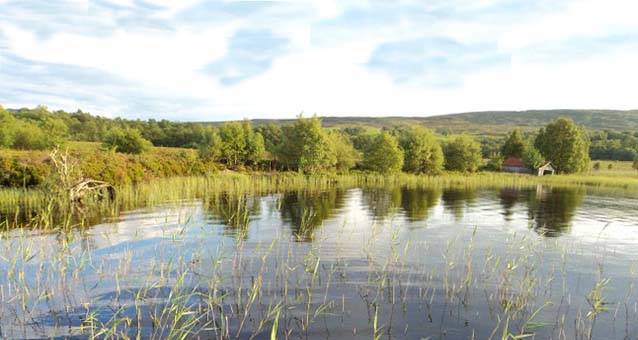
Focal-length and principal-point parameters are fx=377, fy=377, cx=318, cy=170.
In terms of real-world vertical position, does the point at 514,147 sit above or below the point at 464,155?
above

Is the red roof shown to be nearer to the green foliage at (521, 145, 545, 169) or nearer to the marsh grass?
the green foliage at (521, 145, 545, 169)

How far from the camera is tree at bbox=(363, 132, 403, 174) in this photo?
66.4 meters

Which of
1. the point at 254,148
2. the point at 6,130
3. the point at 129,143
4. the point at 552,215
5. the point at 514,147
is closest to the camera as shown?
the point at 552,215

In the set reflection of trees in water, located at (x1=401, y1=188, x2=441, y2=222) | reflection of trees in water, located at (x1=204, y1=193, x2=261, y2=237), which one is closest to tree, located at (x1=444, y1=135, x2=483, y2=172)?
reflection of trees in water, located at (x1=401, y1=188, x2=441, y2=222)

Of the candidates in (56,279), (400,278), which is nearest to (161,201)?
(56,279)

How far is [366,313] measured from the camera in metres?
9.74

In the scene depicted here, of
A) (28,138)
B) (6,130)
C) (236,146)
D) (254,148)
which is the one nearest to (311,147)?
(254,148)

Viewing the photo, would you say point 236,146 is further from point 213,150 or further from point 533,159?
point 533,159

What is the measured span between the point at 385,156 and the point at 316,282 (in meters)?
56.2

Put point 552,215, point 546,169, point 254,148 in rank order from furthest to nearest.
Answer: point 546,169 < point 254,148 < point 552,215

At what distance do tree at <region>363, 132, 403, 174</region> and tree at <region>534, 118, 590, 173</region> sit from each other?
4497cm

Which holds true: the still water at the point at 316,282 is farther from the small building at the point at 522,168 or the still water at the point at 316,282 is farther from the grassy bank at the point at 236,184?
the small building at the point at 522,168

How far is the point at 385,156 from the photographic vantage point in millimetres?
66562

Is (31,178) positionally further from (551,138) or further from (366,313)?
(551,138)
